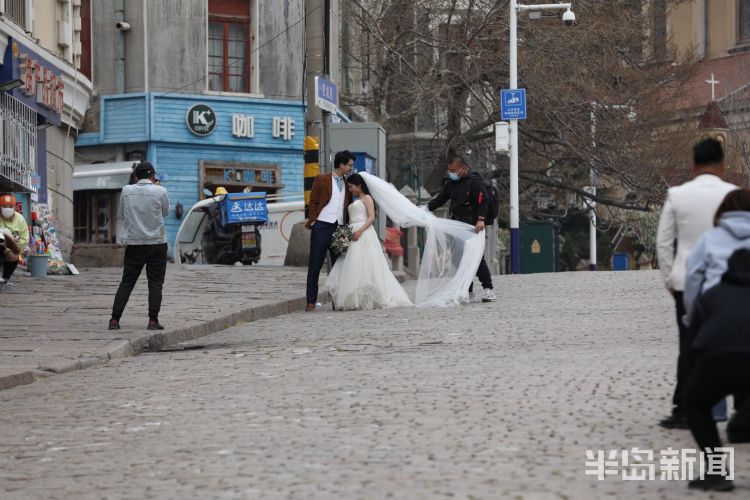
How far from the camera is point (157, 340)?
46.8ft

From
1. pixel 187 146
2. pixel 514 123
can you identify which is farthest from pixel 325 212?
pixel 187 146

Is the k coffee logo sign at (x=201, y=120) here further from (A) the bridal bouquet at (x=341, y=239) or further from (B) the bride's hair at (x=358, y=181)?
(A) the bridal bouquet at (x=341, y=239)

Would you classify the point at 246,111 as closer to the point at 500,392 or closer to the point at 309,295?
the point at 309,295

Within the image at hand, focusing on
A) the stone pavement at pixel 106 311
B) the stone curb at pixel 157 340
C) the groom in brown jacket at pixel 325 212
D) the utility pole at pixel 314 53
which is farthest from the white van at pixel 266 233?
the groom in brown jacket at pixel 325 212

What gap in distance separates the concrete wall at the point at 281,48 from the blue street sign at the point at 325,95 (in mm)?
15909

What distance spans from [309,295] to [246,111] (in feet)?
69.2

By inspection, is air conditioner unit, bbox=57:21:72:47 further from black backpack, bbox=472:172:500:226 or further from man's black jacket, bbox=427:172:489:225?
black backpack, bbox=472:172:500:226

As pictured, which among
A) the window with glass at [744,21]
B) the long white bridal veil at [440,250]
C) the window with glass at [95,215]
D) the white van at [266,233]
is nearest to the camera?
the long white bridal veil at [440,250]

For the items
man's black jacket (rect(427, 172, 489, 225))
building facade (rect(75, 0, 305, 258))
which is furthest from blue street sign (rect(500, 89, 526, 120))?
man's black jacket (rect(427, 172, 489, 225))

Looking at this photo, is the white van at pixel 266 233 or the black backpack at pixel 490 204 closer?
the black backpack at pixel 490 204

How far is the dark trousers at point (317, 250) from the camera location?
1800cm

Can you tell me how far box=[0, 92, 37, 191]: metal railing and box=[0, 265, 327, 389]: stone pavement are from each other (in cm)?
157

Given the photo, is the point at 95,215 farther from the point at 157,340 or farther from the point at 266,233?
the point at 157,340

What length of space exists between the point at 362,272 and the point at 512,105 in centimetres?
1499
